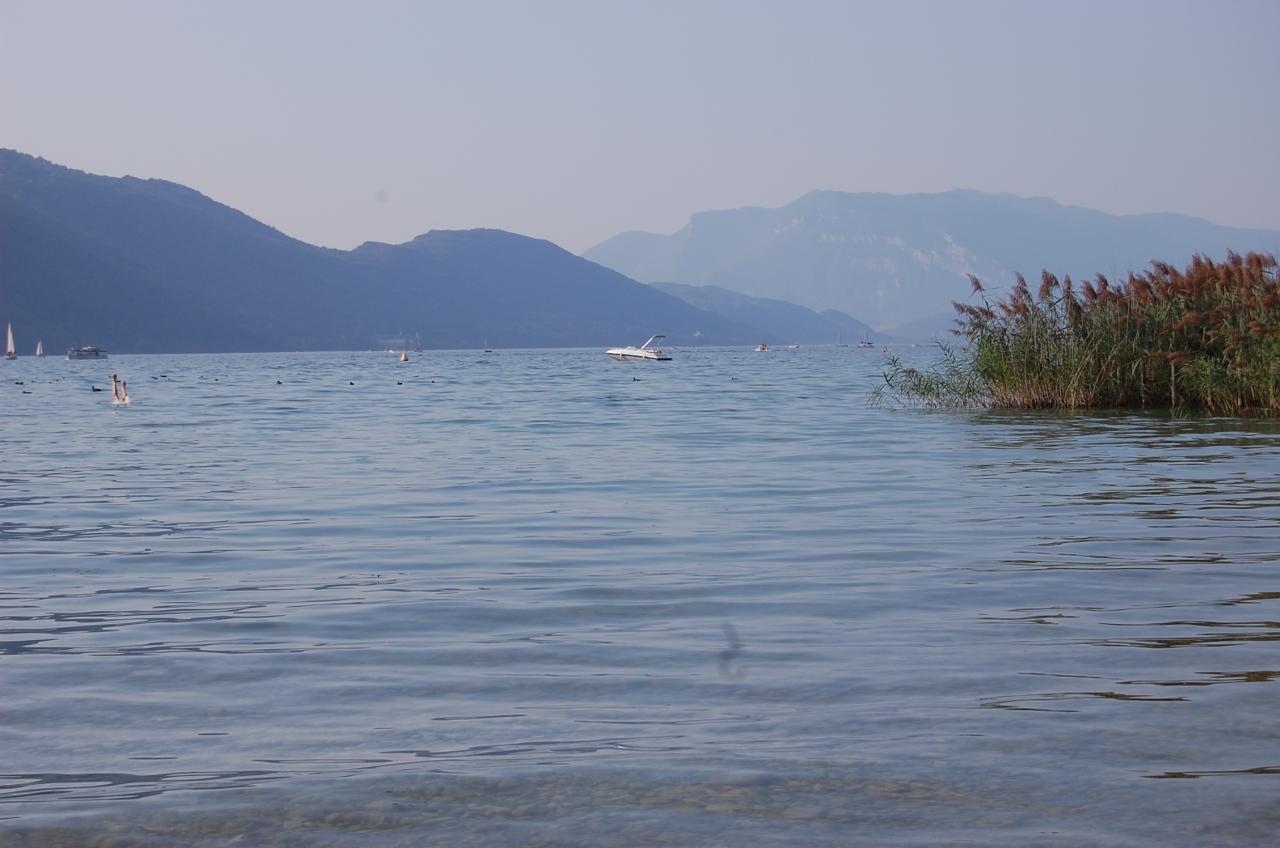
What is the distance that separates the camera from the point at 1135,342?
27016mm

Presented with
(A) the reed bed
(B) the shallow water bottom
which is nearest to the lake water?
(B) the shallow water bottom

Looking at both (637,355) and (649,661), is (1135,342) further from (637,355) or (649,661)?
(637,355)

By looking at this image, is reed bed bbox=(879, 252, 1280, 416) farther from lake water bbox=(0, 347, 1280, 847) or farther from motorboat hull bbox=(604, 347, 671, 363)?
motorboat hull bbox=(604, 347, 671, 363)

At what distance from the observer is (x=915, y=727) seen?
236 inches

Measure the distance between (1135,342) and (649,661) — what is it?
21917mm

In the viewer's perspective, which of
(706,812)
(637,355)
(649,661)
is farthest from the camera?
(637,355)

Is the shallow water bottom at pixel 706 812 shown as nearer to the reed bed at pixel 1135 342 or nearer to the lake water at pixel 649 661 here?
the lake water at pixel 649 661

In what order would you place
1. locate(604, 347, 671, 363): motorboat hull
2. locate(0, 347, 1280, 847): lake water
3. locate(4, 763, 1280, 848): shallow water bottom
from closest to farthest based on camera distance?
locate(4, 763, 1280, 848): shallow water bottom, locate(0, 347, 1280, 847): lake water, locate(604, 347, 671, 363): motorboat hull

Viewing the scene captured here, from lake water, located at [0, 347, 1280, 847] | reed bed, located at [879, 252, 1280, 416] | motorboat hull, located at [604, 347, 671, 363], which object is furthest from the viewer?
motorboat hull, located at [604, 347, 671, 363]

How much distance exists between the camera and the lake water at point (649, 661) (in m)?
5.07

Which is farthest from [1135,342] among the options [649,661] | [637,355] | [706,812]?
[637,355]

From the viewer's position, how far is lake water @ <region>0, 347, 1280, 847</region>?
5074mm

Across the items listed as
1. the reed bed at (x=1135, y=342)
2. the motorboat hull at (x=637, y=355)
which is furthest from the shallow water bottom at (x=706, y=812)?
the motorboat hull at (x=637, y=355)

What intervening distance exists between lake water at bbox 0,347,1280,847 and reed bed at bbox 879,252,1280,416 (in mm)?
9213
